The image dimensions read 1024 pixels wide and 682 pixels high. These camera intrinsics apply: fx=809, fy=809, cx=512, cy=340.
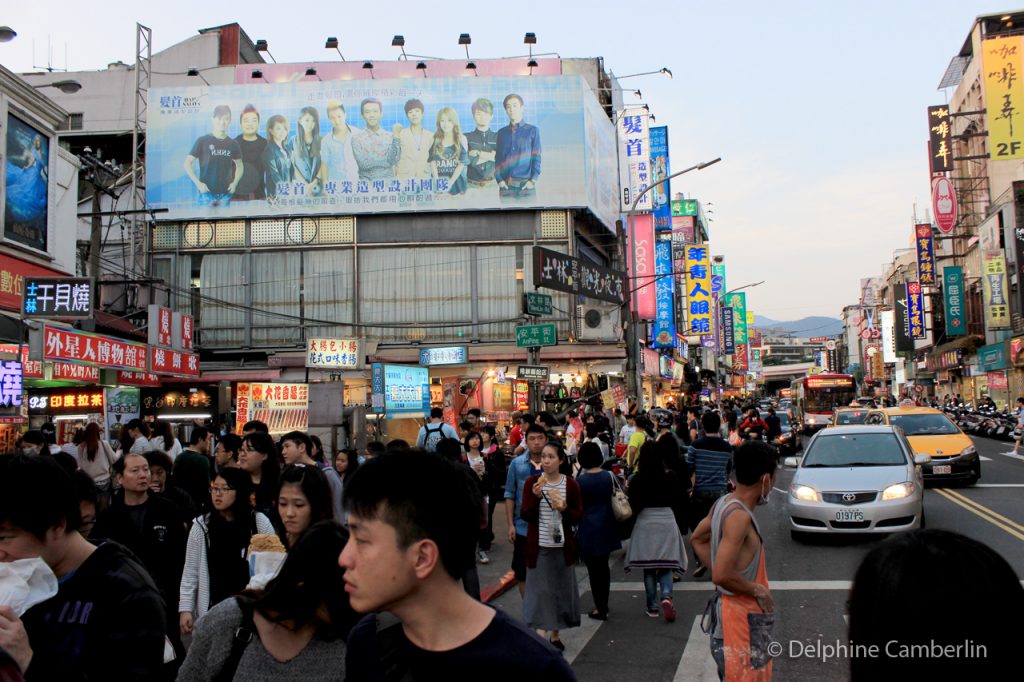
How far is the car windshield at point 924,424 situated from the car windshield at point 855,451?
6.17 metres

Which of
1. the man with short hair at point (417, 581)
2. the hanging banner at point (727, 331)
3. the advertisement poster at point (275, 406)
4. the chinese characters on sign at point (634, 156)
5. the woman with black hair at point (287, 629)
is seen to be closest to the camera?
the man with short hair at point (417, 581)

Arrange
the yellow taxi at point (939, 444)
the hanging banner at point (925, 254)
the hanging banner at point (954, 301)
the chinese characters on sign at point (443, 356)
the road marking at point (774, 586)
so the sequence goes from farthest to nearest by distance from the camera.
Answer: the hanging banner at point (925, 254) < the hanging banner at point (954, 301) < the chinese characters on sign at point (443, 356) < the yellow taxi at point (939, 444) < the road marking at point (774, 586)

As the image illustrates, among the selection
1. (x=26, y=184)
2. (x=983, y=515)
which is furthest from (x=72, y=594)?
(x=26, y=184)

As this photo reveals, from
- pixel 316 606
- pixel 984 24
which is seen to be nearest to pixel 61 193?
pixel 316 606

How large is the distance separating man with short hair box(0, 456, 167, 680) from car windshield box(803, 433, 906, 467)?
35.1 feet

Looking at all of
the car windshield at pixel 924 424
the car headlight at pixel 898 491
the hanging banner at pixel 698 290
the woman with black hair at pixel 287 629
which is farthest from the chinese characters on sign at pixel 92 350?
the hanging banner at pixel 698 290

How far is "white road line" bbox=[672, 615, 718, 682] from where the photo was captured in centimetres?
622

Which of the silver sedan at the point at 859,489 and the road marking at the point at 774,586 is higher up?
the silver sedan at the point at 859,489

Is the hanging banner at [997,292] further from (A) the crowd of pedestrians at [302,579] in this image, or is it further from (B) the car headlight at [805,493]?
(A) the crowd of pedestrians at [302,579]

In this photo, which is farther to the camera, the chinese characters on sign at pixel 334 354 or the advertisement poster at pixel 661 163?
the advertisement poster at pixel 661 163

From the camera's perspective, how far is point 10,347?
14805 mm

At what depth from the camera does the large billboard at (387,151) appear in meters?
33.9

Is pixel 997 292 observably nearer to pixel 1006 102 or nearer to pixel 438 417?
pixel 1006 102

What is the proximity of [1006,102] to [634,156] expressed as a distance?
53.5ft
